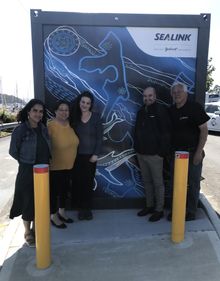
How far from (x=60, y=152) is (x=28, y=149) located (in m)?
0.51

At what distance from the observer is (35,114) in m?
3.61

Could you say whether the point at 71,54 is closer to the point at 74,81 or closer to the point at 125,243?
the point at 74,81

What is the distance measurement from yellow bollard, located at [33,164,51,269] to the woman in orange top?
2.61ft

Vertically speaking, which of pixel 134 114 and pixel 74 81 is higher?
pixel 74 81

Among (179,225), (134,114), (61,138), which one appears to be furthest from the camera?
(134,114)

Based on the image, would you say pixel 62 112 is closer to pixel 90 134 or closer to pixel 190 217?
pixel 90 134

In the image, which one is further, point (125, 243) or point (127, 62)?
point (127, 62)

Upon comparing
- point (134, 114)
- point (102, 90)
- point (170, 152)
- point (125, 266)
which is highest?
point (102, 90)

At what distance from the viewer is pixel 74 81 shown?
4.51m

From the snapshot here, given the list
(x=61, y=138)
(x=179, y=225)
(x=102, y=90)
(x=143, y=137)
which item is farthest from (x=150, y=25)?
(x=179, y=225)

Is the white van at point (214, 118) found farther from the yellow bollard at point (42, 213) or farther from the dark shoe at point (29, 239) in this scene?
the yellow bollard at point (42, 213)

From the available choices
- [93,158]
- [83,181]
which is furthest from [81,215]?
[93,158]

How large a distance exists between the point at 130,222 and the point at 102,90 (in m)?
1.81

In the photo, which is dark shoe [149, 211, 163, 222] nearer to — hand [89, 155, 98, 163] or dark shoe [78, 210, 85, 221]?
dark shoe [78, 210, 85, 221]
